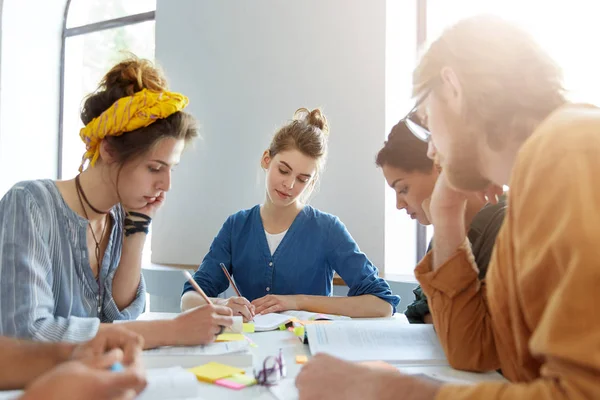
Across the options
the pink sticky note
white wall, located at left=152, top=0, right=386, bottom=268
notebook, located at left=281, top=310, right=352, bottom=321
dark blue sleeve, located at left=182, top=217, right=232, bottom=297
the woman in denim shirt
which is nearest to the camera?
the pink sticky note

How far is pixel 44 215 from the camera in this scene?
135cm

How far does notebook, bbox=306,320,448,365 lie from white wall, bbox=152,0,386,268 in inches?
60.1

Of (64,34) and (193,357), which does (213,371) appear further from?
(64,34)

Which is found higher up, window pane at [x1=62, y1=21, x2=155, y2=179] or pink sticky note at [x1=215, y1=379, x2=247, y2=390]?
window pane at [x1=62, y1=21, x2=155, y2=179]

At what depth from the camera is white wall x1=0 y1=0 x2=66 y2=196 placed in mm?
3848

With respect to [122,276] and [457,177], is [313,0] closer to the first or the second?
[122,276]

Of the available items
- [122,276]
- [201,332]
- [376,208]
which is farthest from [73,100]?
[201,332]

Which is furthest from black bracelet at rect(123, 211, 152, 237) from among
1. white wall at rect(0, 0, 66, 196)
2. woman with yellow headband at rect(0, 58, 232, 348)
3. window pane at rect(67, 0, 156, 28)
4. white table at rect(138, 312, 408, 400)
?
white wall at rect(0, 0, 66, 196)

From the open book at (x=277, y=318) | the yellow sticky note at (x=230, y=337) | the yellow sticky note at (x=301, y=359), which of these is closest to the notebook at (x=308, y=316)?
the open book at (x=277, y=318)

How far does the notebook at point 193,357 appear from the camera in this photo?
3.46ft

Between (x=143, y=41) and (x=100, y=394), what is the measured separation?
3615mm

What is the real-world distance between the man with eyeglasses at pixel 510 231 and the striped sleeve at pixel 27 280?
Result: 62 cm

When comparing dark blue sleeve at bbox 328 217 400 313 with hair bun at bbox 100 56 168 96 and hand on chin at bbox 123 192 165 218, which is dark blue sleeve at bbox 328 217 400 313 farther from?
hair bun at bbox 100 56 168 96

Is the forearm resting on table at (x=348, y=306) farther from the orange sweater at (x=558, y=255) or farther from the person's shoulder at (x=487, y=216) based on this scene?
the orange sweater at (x=558, y=255)
